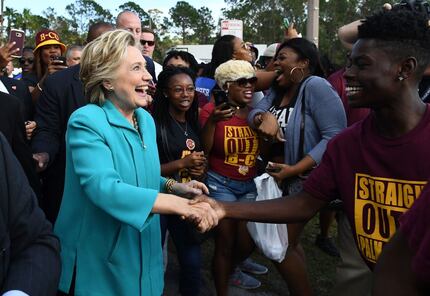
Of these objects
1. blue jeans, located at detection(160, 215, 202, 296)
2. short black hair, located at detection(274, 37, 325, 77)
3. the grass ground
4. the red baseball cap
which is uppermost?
the red baseball cap

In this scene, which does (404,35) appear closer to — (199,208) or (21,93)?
(199,208)

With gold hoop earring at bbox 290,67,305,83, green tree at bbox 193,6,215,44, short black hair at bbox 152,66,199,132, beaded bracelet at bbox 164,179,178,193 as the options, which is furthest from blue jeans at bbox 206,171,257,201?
green tree at bbox 193,6,215,44

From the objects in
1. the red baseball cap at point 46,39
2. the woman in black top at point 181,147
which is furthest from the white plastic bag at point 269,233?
the red baseball cap at point 46,39

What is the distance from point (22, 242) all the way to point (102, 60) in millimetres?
943

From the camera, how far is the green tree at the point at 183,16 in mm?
79750

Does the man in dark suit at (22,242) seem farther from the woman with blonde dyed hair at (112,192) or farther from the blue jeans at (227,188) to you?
the blue jeans at (227,188)

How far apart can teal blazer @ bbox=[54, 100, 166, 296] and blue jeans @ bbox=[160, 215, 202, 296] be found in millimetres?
1309

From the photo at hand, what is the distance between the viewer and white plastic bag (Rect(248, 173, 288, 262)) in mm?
3406

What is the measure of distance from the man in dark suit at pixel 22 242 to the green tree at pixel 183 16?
7963 centimetres

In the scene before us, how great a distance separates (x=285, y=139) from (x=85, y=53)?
1.62 m

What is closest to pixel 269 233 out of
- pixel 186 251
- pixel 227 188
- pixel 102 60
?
pixel 227 188

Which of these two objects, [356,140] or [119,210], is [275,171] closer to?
[356,140]

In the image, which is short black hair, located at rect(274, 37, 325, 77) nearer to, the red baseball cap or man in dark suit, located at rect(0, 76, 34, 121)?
man in dark suit, located at rect(0, 76, 34, 121)

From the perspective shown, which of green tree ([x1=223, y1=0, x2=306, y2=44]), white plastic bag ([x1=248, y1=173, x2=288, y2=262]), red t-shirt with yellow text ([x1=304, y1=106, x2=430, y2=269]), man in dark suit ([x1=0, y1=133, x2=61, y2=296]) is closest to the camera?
man in dark suit ([x1=0, y1=133, x2=61, y2=296])
